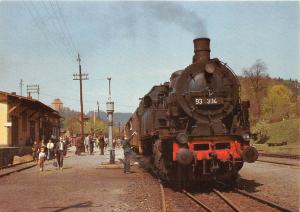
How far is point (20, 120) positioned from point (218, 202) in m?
22.7

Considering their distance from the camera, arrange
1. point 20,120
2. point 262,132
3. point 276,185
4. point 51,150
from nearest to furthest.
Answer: point 276,185
point 51,150
point 20,120
point 262,132

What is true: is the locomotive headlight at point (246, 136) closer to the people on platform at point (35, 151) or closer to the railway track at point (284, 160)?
the railway track at point (284, 160)

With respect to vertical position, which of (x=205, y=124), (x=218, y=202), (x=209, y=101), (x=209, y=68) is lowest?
(x=218, y=202)

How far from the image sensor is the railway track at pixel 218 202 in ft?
30.7

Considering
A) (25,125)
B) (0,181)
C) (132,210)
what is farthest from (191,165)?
(25,125)

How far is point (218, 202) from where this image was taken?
34.3 feet

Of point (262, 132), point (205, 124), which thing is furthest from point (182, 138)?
point (262, 132)

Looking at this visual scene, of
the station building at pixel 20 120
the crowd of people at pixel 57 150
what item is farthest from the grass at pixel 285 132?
the station building at pixel 20 120

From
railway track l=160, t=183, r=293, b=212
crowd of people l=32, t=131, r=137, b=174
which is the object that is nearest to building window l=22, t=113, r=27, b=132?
crowd of people l=32, t=131, r=137, b=174

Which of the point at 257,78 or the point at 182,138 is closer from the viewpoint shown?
the point at 182,138

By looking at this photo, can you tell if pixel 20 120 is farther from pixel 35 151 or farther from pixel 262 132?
pixel 262 132

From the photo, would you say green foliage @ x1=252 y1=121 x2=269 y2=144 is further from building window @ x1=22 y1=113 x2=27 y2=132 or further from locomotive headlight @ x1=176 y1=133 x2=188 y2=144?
locomotive headlight @ x1=176 y1=133 x2=188 y2=144

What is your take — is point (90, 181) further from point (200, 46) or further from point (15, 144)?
point (15, 144)

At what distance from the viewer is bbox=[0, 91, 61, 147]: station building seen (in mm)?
26938
